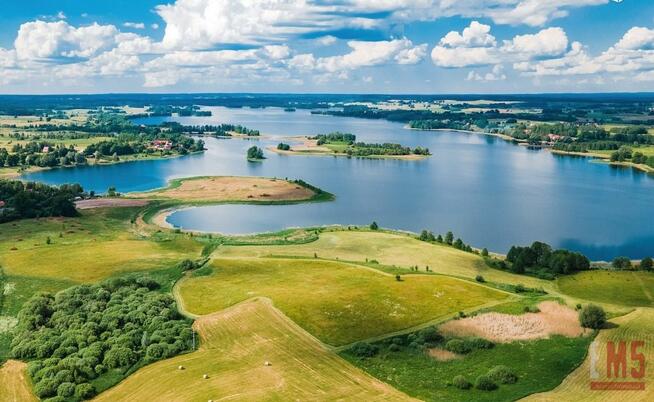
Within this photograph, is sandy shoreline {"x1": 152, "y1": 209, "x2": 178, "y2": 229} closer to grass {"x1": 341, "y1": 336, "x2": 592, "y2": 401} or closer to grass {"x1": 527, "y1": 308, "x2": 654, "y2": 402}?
grass {"x1": 341, "y1": 336, "x2": 592, "y2": 401}

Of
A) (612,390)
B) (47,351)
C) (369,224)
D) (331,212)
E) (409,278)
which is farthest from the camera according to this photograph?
(331,212)

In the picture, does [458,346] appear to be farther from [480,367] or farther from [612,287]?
[612,287]

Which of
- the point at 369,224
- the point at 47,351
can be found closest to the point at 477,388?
the point at 47,351

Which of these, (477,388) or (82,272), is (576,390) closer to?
(477,388)

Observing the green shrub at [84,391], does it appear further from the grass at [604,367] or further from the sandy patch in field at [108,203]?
the sandy patch in field at [108,203]

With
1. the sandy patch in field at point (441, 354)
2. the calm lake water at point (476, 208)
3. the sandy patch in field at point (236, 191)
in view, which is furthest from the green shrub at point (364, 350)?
the sandy patch in field at point (236, 191)

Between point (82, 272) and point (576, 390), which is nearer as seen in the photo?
point (576, 390)

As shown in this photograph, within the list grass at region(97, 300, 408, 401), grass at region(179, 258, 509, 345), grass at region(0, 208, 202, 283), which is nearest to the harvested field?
grass at region(97, 300, 408, 401)
